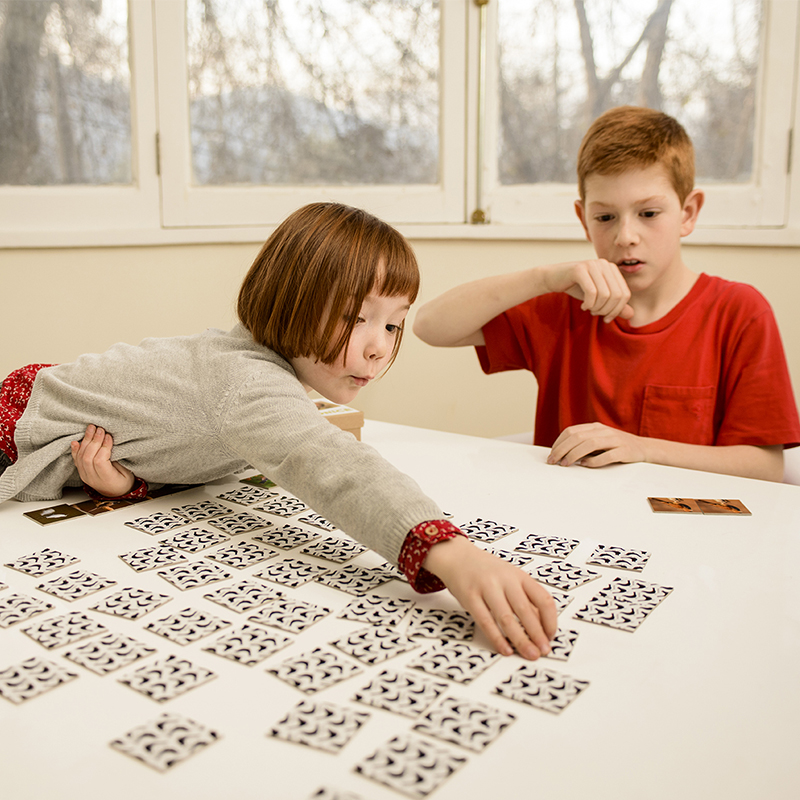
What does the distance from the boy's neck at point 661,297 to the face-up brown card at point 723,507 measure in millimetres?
610

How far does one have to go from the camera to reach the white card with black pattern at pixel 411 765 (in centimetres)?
48

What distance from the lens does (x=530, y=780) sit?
0.49 metres

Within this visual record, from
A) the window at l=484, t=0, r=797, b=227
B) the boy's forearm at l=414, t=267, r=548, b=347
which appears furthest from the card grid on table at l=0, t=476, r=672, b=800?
the window at l=484, t=0, r=797, b=227

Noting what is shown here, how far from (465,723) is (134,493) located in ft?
2.34

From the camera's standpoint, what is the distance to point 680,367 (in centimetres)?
153

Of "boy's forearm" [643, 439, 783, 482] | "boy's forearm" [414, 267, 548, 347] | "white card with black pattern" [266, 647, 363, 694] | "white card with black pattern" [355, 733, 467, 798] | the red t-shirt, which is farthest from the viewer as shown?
"boy's forearm" [414, 267, 548, 347]

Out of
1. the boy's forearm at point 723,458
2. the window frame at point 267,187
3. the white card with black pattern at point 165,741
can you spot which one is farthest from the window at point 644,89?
the white card with black pattern at point 165,741

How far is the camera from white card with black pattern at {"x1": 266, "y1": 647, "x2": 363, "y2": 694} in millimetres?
590

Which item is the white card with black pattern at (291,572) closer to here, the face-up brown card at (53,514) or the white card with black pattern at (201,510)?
the white card with black pattern at (201,510)

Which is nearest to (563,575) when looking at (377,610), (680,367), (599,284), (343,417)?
(377,610)

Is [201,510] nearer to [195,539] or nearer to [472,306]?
[195,539]

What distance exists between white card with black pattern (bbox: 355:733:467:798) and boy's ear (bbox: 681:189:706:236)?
53.1 inches

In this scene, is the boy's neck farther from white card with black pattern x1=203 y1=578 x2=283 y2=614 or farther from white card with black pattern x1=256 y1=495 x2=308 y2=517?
white card with black pattern x1=203 y1=578 x2=283 y2=614

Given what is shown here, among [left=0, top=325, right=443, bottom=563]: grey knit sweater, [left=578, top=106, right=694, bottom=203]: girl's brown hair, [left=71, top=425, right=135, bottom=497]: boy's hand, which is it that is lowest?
[left=71, top=425, right=135, bottom=497]: boy's hand
